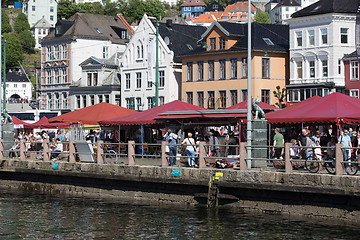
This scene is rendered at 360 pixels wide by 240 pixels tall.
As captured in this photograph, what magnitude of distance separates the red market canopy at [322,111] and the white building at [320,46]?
1319 inches

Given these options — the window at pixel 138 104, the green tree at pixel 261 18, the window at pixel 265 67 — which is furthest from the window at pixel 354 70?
the green tree at pixel 261 18

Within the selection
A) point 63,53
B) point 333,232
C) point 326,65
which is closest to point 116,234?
point 333,232

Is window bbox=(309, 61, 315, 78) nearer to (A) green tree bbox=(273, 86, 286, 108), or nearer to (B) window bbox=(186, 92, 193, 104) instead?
(A) green tree bbox=(273, 86, 286, 108)

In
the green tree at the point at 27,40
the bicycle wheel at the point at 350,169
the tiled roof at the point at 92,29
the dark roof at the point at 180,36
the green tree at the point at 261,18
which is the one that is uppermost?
the green tree at the point at 261,18

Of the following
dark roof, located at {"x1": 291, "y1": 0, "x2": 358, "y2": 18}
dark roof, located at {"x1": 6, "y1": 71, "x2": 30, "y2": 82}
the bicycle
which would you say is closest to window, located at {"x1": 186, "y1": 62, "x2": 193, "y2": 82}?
dark roof, located at {"x1": 291, "y1": 0, "x2": 358, "y2": 18}

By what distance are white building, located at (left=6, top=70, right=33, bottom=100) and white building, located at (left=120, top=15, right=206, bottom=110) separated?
287ft

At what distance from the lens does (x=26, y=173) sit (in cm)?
3278

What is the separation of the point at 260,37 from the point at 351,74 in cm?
951

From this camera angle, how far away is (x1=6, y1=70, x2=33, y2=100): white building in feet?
526

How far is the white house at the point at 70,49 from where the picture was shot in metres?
86.0

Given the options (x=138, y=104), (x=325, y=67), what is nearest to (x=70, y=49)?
A: (x=138, y=104)

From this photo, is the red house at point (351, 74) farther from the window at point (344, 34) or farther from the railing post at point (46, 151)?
the railing post at point (46, 151)

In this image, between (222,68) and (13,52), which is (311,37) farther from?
(13,52)

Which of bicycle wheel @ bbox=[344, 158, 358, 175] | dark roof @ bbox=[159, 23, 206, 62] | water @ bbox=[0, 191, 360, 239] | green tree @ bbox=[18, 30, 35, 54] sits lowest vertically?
water @ bbox=[0, 191, 360, 239]
